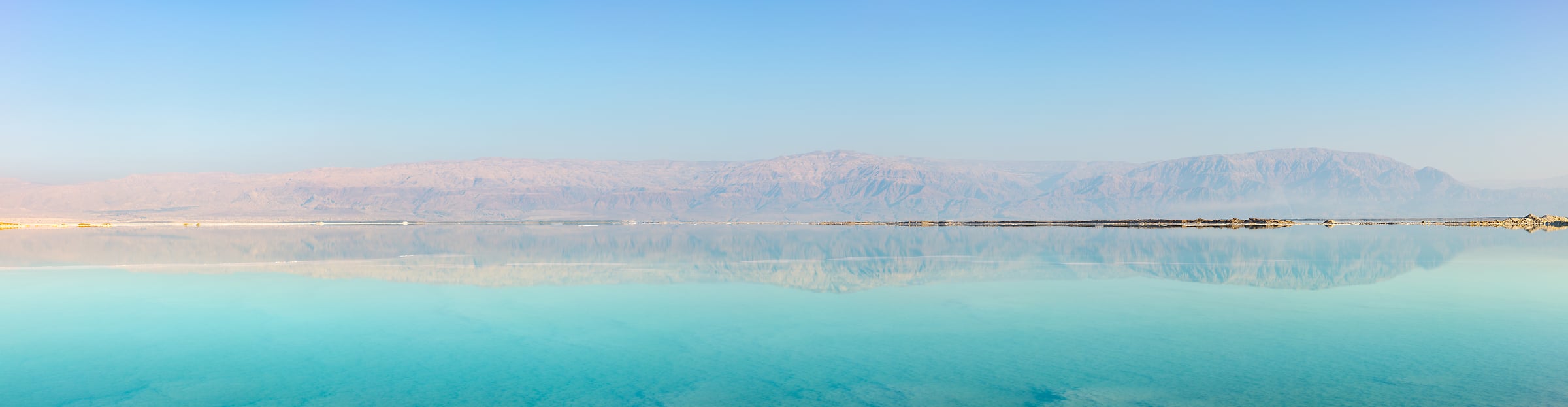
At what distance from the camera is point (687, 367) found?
1401 cm

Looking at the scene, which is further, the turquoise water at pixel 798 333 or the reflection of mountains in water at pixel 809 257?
the reflection of mountains in water at pixel 809 257

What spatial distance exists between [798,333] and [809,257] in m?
22.7

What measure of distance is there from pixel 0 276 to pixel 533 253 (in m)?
19.4

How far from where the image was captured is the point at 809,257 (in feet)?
131

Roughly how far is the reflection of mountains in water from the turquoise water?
0.41m

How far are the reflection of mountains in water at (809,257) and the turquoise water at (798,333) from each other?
1.35 feet

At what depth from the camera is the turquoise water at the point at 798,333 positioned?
40.4ft

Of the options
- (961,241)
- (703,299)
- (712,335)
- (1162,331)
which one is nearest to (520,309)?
(703,299)

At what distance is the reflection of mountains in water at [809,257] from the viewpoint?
1149 inches

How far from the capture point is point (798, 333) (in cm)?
1739

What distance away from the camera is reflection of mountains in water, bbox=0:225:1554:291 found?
95.8ft

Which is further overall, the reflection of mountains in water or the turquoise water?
the reflection of mountains in water

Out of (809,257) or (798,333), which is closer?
(798,333)

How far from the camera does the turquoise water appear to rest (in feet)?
40.4
